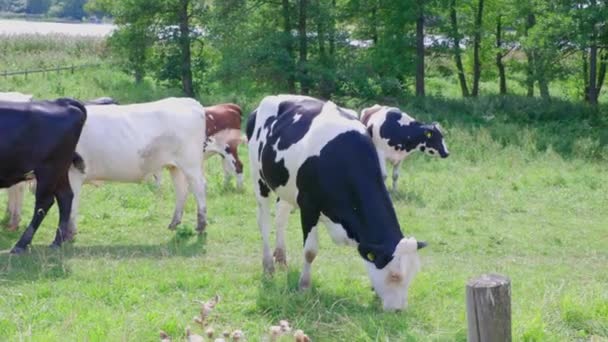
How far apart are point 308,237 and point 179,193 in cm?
475

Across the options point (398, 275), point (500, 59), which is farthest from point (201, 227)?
point (500, 59)

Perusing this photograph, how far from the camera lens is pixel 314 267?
9.24 m

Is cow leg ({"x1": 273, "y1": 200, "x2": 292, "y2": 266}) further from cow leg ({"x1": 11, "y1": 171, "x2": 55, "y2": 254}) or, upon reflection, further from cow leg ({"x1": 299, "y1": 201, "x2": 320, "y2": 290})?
cow leg ({"x1": 11, "y1": 171, "x2": 55, "y2": 254})

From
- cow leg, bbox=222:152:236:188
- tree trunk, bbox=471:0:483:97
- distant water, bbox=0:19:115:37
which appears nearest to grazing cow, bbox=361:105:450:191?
cow leg, bbox=222:152:236:188

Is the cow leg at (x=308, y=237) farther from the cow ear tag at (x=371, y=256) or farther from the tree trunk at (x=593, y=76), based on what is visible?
the tree trunk at (x=593, y=76)

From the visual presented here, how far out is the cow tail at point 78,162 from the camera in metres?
11.4

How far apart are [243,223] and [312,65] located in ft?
58.5

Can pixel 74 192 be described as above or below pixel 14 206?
above

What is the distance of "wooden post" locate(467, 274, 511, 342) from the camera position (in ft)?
14.3

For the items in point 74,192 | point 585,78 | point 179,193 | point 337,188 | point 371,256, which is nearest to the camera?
point 371,256

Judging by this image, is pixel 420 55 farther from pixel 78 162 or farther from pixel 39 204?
pixel 39 204

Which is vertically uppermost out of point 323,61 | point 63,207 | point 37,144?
point 37,144

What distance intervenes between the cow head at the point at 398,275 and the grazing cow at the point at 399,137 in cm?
966

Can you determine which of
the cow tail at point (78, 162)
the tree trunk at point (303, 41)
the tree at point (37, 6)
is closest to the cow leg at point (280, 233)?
the cow tail at point (78, 162)
